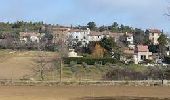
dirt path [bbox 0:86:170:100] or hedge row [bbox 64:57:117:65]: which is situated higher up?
hedge row [bbox 64:57:117:65]

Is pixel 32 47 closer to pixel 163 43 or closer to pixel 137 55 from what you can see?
pixel 137 55

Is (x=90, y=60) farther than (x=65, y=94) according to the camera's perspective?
Yes

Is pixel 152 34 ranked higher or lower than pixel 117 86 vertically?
higher

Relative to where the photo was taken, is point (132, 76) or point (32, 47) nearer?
point (132, 76)

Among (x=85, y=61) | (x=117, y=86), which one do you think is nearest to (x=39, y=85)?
(x=117, y=86)

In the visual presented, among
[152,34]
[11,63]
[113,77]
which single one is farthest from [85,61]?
[152,34]

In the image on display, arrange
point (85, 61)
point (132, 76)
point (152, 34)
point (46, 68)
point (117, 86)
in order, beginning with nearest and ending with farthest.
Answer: point (117, 86) < point (132, 76) < point (46, 68) < point (85, 61) < point (152, 34)

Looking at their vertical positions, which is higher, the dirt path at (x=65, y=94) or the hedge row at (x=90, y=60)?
the hedge row at (x=90, y=60)

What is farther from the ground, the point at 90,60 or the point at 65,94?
the point at 90,60

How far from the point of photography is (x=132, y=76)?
50625mm

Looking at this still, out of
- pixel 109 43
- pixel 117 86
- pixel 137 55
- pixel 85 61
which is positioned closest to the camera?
pixel 117 86

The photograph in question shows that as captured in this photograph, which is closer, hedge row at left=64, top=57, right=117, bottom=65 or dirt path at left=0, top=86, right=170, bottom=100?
dirt path at left=0, top=86, right=170, bottom=100

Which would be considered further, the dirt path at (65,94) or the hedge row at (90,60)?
the hedge row at (90,60)

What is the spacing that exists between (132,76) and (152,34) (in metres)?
107
